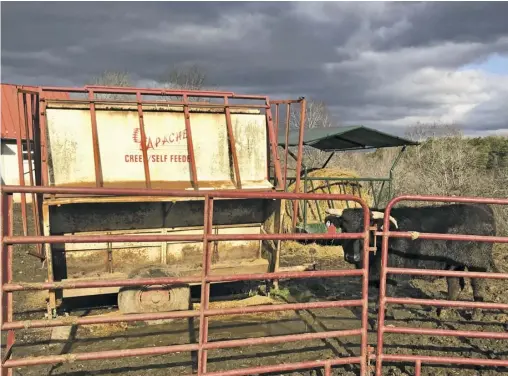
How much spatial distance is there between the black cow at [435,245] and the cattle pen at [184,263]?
0.40m

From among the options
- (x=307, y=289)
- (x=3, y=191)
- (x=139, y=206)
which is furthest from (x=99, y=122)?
A: (x=307, y=289)

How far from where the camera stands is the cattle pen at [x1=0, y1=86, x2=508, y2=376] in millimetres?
4289

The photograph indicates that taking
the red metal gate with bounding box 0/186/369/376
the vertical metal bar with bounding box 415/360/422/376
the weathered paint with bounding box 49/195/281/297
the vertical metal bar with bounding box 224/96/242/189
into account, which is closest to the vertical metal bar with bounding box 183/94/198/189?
the weathered paint with bounding box 49/195/281/297

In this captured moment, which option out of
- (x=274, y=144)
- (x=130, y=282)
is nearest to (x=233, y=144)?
(x=274, y=144)

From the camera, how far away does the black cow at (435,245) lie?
21.0ft

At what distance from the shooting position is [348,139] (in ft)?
39.5

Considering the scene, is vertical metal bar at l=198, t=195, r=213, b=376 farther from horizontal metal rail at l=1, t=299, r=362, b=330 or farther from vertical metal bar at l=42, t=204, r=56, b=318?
vertical metal bar at l=42, t=204, r=56, b=318

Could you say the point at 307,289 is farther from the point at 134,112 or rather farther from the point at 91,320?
the point at 91,320

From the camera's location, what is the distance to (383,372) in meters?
4.25

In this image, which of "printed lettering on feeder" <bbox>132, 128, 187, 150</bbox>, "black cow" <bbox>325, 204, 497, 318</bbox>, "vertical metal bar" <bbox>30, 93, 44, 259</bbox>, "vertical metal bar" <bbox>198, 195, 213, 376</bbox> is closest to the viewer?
"vertical metal bar" <bbox>198, 195, 213, 376</bbox>

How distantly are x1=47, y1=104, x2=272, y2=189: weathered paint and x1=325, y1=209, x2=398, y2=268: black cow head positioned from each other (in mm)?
1256

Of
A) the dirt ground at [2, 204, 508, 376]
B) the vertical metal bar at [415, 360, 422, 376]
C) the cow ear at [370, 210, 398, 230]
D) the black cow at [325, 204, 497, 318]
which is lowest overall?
the dirt ground at [2, 204, 508, 376]

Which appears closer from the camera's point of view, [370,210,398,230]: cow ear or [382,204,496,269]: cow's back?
[370,210,398,230]: cow ear

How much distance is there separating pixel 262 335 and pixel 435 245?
3.10 metres
